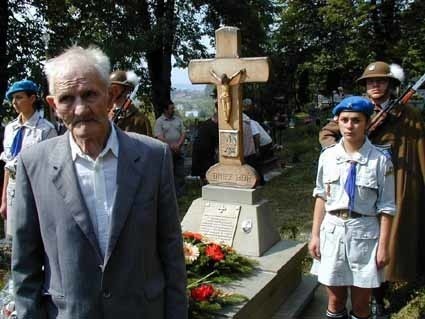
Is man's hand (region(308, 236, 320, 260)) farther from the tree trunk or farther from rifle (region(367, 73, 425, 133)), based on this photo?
the tree trunk

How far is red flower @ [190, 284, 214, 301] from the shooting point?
3285mm

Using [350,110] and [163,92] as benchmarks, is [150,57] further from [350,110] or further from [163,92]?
[350,110]

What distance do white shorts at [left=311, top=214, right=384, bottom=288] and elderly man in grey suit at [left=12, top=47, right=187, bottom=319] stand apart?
159 centimetres

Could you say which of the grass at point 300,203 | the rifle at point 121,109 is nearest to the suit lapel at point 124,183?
the grass at point 300,203

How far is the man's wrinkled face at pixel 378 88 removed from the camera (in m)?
3.94

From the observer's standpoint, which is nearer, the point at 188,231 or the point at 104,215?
the point at 104,215

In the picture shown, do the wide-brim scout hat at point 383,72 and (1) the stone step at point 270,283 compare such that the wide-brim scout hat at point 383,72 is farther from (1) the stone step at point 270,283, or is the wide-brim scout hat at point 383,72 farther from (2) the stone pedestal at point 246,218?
(1) the stone step at point 270,283

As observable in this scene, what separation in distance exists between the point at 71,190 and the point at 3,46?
10553 mm

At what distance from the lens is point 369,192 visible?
317 centimetres

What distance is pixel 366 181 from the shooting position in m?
3.15

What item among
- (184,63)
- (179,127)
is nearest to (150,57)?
(184,63)

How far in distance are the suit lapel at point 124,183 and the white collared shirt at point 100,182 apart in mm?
25

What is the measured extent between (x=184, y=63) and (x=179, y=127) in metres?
6.15

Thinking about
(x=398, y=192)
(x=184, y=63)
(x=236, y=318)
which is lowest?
(x=236, y=318)
